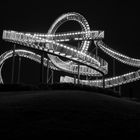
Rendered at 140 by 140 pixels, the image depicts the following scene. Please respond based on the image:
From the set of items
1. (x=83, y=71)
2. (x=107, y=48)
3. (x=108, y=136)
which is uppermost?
(x=107, y=48)

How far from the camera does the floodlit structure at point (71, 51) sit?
56781 millimetres

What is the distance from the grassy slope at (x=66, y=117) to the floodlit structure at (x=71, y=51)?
33048 millimetres

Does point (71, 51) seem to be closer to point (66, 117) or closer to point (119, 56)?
point (119, 56)

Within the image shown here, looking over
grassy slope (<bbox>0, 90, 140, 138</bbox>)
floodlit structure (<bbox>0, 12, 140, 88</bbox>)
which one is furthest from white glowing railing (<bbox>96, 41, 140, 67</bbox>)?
grassy slope (<bbox>0, 90, 140, 138</bbox>)

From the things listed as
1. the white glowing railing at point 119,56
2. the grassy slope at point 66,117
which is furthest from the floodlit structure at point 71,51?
the grassy slope at point 66,117

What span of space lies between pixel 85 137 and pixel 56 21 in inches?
2055

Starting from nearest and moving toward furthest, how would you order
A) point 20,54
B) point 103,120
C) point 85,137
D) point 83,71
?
point 85,137 < point 103,120 < point 20,54 < point 83,71

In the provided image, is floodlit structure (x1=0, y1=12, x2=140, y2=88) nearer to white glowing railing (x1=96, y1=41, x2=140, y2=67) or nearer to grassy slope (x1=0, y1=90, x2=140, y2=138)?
white glowing railing (x1=96, y1=41, x2=140, y2=67)

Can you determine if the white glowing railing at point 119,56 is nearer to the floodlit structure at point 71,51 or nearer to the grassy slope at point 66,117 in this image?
the floodlit structure at point 71,51

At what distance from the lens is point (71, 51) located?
57.7 metres

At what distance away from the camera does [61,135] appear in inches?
577

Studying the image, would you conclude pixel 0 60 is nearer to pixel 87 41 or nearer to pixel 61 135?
pixel 87 41

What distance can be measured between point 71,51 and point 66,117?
40219mm

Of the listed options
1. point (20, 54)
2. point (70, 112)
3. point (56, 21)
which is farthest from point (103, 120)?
point (20, 54)
